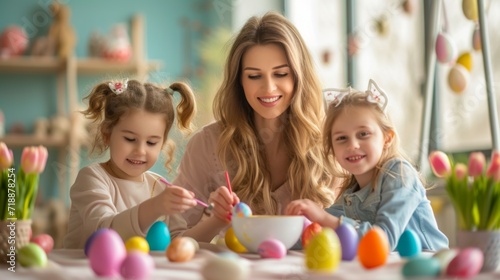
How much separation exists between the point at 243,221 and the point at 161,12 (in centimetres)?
409

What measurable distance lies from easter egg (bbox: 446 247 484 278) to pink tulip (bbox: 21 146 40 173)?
698 mm

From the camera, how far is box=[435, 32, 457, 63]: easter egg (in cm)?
246

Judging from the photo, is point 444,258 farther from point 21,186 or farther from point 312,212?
point 21,186

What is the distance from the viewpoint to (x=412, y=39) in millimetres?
3830

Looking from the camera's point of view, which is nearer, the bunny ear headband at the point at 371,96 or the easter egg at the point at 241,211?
the easter egg at the point at 241,211

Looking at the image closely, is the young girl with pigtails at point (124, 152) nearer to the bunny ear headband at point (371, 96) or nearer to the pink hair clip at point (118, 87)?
the pink hair clip at point (118, 87)

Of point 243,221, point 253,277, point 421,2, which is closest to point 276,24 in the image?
point 243,221

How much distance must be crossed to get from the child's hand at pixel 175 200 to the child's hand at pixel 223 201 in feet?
0.36

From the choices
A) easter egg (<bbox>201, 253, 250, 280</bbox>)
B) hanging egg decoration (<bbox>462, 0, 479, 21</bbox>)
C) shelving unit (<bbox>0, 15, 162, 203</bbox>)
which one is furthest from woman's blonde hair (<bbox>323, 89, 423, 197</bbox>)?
shelving unit (<bbox>0, 15, 162, 203</bbox>)

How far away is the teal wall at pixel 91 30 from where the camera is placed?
4.81 m

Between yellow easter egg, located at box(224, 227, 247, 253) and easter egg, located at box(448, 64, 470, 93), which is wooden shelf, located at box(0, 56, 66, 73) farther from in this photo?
yellow easter egg, located at box(224, 227, 247, 253)

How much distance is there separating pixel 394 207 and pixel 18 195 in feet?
2.34

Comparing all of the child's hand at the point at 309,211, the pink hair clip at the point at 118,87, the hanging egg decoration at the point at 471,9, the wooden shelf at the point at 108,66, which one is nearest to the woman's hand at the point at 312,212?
the child's hand at the point at 309,211

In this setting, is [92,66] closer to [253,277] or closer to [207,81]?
[207,81]
